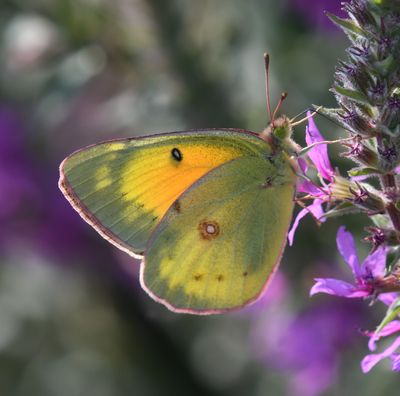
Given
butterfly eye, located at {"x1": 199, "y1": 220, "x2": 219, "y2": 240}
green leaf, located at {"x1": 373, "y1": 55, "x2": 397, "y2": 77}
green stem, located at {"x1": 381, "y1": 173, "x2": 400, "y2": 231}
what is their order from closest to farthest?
green leaf, located at {"x1": 373, "y1": 55, "x2": 397, "y2": 77}
green stem, located at {"x1": 381, "y1": 173, "x2": 400, "y2": 231}
butterfly eye, located at {"x1": 199, "y1": 220, "x2": 219, "y2": 240}

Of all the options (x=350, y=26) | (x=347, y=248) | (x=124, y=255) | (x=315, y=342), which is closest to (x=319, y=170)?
(x=347, y=248)

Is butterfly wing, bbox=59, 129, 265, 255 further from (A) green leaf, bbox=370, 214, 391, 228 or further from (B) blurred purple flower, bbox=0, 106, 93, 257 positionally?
(B) blurred purple flower, bbox=0, 106, 93, 257

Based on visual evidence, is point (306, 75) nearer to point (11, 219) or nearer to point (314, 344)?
point (314, 344)

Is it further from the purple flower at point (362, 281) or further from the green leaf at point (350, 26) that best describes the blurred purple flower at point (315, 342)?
the green leaf at point (350, 26)

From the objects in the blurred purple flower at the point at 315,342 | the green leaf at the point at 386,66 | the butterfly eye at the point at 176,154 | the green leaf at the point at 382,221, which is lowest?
the blurred purple flower at the point at 315,342

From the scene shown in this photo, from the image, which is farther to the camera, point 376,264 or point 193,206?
point 193,206

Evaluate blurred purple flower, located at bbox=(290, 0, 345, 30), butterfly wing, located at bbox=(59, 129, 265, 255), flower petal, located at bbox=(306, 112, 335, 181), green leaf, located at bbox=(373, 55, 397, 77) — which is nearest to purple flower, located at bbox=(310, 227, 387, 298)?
flower petal, located at bbox=(306, 112, 335, 181)

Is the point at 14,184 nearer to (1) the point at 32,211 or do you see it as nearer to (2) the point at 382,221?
(1) the point at 32,211

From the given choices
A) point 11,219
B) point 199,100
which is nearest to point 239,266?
point 199,100

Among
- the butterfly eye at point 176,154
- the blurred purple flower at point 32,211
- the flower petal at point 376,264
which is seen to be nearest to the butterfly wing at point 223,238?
the butterfly eye at point 176,154
